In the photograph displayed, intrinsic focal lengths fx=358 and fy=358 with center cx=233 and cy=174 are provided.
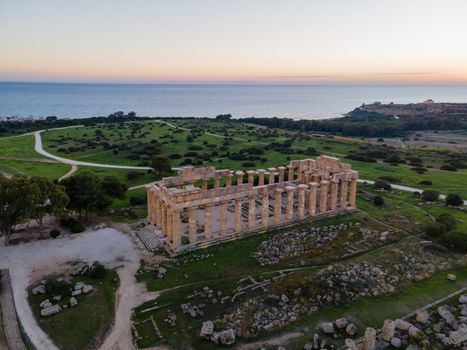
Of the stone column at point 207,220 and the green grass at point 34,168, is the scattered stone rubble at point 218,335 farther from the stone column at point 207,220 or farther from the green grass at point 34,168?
the green grass at point 34,168

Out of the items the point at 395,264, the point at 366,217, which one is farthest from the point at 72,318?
the point at 366,217

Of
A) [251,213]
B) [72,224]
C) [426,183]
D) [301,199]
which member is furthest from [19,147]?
[426,183]

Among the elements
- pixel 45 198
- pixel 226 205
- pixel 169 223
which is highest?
pixel 45 198

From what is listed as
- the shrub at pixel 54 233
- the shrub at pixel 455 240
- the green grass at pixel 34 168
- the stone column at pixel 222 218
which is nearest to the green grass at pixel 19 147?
the green grass at pixel 34 168

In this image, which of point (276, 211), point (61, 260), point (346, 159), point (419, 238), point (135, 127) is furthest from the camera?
point (135, 127)

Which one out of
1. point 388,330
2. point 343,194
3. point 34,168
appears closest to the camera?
point 388,330

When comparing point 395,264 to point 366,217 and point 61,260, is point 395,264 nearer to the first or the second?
point 366,217

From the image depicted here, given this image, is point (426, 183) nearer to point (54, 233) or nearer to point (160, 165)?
point (160, 165)
